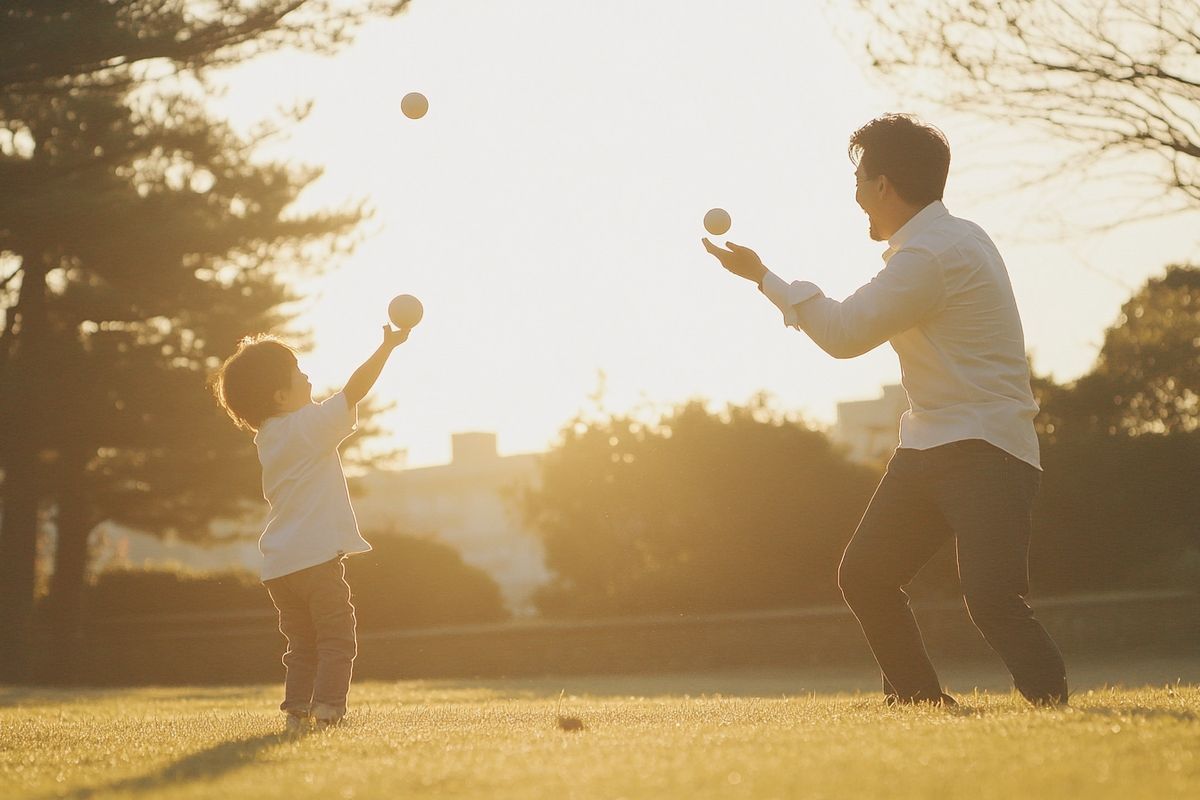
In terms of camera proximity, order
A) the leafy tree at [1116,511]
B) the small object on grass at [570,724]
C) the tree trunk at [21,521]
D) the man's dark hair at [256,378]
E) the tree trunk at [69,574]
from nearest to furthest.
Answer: the small object on grass at [570,724] → the man's dark hair at [256,378] → the leafy tree at [1116,511] → the tree trunk at [21,521] → the tree trunk at [69,574]

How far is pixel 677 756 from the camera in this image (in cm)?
358

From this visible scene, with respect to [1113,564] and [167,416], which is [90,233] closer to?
[167,416]

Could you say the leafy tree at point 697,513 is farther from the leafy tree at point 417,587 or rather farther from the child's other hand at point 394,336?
the child's other hand at point 394,336

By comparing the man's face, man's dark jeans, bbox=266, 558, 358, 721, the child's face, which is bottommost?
man's dark jeans, bbox=266, 558, 358, 721

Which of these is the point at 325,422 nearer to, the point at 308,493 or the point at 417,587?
the point at 308,493

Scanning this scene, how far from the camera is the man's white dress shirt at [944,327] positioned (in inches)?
184

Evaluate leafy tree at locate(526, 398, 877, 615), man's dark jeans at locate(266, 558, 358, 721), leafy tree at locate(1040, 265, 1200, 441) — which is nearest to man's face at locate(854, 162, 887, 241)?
man's dark jeans at locate(266, 558, 358, 721)

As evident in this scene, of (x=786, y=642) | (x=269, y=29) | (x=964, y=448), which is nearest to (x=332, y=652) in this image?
(x=964, y=448)

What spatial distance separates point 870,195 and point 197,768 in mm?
3148

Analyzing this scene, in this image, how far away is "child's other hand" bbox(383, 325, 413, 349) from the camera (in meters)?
5.47

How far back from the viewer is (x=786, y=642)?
14039 mm

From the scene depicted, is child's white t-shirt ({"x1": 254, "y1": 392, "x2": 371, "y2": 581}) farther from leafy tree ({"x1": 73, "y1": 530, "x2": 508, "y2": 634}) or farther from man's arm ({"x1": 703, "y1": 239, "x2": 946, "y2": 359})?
leafy tree ({"x1": 73, "y1": 530, "x2": 508, "y2": 634})

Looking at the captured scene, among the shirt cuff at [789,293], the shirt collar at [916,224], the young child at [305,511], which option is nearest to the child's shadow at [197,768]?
the young child at [305,511]

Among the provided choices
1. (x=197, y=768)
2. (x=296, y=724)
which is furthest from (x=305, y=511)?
(x=197, y=768)
